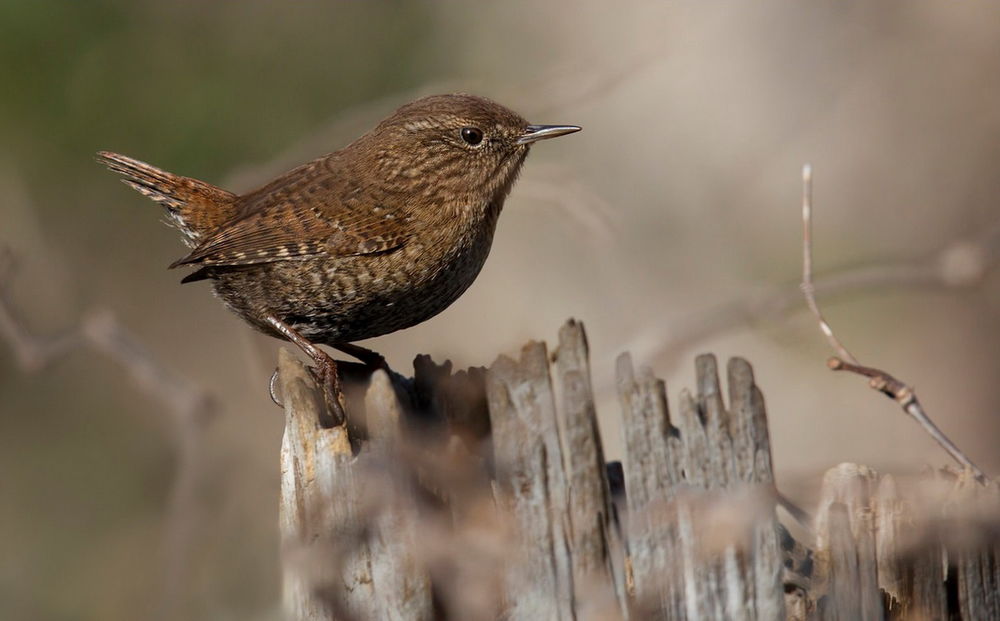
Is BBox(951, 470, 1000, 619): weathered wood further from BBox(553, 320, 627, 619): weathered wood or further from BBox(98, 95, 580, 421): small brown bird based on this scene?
BBox(98, 95, 580, 421): small brown bird

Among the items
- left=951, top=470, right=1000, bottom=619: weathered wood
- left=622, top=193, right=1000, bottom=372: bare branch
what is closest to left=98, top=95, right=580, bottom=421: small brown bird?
left=622, top=193, right=1000, bottom=372: bare branch

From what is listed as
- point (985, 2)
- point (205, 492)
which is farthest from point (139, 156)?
point (985, 2)

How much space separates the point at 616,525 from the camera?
2045 mm

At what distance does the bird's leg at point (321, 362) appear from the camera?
304 centimetres

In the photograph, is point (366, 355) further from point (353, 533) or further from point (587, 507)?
point (587, 507)

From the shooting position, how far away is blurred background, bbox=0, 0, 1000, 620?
215 inches

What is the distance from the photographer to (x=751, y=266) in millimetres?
6184

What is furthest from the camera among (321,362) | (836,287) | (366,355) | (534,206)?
(534,206)

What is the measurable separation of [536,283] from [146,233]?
222 cm

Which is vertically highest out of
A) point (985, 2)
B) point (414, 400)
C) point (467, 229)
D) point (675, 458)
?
point (985, 2)

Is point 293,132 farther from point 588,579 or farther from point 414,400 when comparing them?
point 588,579

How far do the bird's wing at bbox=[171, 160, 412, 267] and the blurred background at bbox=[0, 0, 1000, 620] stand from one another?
129cm

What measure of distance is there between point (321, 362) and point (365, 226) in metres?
0.45

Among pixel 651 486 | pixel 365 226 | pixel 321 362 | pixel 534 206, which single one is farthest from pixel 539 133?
pixel 534 206
